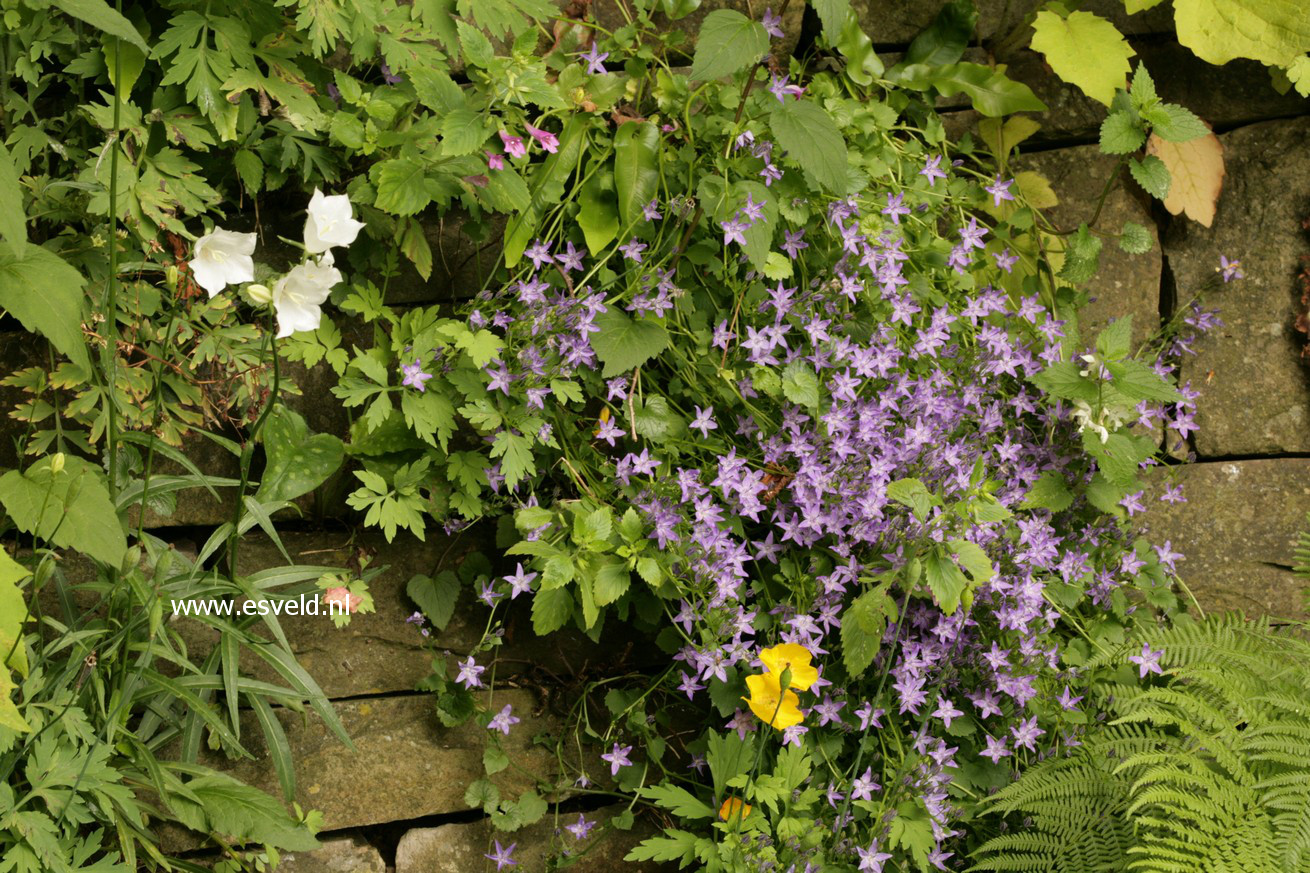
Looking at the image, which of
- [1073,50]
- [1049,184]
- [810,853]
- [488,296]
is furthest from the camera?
[1049,184]

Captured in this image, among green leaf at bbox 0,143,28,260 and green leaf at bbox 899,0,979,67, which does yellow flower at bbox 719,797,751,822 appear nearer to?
green leaf at bbox 0,143,28,260

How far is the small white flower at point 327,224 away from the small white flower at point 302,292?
3cm

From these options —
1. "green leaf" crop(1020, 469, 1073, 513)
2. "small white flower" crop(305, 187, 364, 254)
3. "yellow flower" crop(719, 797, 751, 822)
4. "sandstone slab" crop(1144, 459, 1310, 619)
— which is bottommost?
"sandstone slab" crop(1144, 459, 1310, 619)

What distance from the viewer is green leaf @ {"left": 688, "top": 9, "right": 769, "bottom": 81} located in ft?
6.50

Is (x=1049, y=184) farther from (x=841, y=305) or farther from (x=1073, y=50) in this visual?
(x=841, y=305)

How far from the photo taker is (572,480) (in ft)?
A: 7.63

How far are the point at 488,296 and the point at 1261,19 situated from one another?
2021 mm

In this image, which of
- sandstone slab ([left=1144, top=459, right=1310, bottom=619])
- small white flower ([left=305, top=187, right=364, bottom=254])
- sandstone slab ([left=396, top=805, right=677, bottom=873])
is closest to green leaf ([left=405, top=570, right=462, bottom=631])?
sandstone slab ([left=396, top=805, right=677, bottom=873])

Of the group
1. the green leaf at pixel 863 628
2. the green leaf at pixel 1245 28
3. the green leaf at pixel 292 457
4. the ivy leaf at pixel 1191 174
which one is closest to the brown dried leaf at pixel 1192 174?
the ivy leaf at pixel 1191 174

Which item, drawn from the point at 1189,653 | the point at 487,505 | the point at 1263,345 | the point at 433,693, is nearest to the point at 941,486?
the point at 1189,653

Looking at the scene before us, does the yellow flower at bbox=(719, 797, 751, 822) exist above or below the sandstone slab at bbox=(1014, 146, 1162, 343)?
below

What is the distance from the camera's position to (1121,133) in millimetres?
2621

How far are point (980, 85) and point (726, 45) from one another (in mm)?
1007

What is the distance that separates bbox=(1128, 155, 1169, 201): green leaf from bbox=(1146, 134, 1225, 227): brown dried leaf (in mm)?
142
